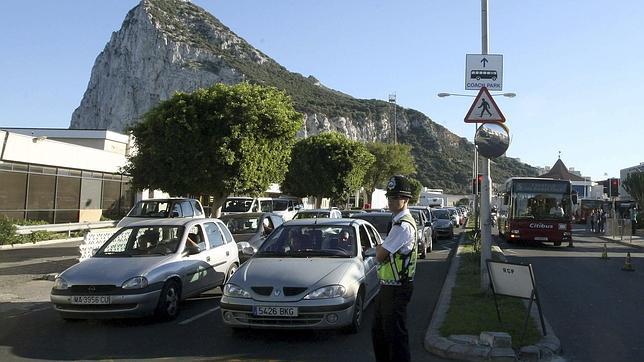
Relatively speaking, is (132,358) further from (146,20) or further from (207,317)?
(146,20)

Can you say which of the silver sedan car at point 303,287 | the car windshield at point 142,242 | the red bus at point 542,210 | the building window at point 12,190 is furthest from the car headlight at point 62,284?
the red bus at point 542,210

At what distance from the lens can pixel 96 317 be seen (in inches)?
313

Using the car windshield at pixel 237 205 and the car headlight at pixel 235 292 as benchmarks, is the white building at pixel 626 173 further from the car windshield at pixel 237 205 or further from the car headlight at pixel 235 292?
the car headlight at pixel 235 292

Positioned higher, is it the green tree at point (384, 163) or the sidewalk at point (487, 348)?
the green tree at point (384, 163)

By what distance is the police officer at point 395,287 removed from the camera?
5227 millimetres

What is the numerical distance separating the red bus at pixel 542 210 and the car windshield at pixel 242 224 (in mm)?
13385

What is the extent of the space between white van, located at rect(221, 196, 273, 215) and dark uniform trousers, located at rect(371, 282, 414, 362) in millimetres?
21071

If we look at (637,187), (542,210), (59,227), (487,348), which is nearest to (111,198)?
(59,227)

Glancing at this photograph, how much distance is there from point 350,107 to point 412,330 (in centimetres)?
13362

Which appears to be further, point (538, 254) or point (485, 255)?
point (538, 254)

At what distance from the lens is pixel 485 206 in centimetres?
1048

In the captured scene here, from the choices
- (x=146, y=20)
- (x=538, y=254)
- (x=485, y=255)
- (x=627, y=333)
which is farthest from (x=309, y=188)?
(x=146, y=20)

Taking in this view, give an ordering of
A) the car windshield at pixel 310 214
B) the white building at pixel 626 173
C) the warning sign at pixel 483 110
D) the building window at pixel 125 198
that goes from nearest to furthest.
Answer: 1. the warning sign at pixel 483 110
2. the car windshield at pixel 310 214
3. the building window at pixel 125 198
4. the white building at pixel 626 173

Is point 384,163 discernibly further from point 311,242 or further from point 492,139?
point 311,242
